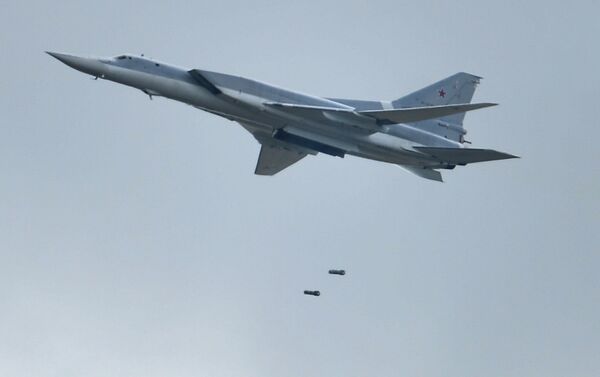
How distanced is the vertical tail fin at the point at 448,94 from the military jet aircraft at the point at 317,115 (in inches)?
4.7

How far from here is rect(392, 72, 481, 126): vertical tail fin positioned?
60.7 m

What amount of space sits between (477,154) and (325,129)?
24.4 ft

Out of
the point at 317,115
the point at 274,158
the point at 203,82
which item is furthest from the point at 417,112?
the point at 274,158

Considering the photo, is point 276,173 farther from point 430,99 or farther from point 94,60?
point 94,60

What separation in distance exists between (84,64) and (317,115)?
1089cm

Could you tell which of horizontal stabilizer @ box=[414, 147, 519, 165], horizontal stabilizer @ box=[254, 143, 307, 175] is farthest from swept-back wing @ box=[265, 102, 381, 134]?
horizontal stabilizer @ box=[254, 143, 307, 175]

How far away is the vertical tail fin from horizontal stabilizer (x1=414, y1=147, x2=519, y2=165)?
2.91m

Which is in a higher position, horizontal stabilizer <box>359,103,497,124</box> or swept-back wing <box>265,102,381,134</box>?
horizontal stabilizer <box>359,103,497,124</box>

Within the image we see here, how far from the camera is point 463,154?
5769 centimetres

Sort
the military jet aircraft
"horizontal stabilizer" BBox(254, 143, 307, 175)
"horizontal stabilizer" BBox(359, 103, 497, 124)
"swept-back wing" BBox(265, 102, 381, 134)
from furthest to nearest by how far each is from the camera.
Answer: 1. "horizontal stabilizer" BBox(254, 143, 307, 175)
2. "horizontal stabilizer" BBox(359, 103, 497, 124)
3. "swept-back wing" BBox(265, 102, 381, 134)
4. the military jet aircraft

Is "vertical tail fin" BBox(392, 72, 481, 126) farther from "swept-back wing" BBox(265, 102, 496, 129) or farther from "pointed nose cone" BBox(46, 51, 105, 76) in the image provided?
"pointed nose cone" BBox(46, 51, 105, 76)

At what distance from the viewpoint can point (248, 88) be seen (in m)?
55.5

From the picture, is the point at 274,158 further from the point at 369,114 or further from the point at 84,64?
the point at 84,64

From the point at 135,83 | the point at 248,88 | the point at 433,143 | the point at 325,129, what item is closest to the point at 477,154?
the point at 433,143
